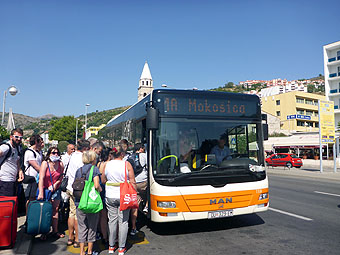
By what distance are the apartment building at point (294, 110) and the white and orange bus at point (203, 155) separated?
58.1m

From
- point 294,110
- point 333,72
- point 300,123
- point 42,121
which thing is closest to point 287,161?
point 333,72

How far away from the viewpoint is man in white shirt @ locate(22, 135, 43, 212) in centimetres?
570

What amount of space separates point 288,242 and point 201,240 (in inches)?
62.8

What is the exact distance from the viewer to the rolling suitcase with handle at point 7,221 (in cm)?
482

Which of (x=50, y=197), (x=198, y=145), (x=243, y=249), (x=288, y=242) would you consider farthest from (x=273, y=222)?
(x=50, y=197)

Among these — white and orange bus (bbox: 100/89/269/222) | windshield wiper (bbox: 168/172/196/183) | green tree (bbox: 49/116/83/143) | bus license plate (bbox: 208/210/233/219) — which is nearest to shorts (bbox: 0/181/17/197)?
white and orange bus (bbox: 100/89/269/222)

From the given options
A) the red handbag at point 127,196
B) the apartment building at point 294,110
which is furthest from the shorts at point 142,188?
the apartment building at point 294,110

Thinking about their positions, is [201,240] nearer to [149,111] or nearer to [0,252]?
[149,111]

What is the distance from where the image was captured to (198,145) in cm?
588

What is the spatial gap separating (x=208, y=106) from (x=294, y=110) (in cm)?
6068

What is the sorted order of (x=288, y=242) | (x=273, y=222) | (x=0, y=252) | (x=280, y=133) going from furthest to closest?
(x=280, y=133) → (x=273, y=222) → (x=288, y=242) → (x=0, y=252)

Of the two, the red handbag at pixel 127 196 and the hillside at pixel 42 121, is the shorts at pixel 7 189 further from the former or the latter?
the hillside at pixel 42 121

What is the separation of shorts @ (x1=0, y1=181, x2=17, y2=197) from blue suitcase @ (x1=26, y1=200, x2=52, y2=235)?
0.52 meters

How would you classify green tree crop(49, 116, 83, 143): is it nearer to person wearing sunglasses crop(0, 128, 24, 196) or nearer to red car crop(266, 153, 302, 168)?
red car crop(266, 153, 302, 168)
